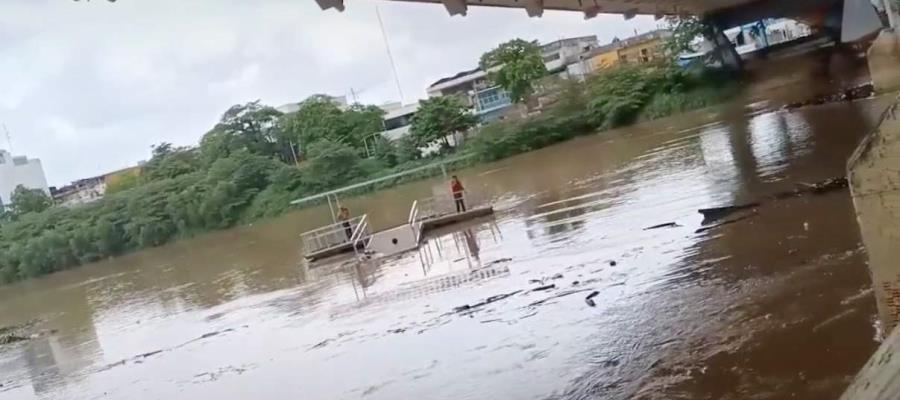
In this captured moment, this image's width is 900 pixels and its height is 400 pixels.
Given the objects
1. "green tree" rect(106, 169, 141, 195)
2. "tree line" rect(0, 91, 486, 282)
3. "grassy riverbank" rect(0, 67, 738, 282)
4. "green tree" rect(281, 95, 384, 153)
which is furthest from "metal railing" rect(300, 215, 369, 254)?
"green tree" rect(106, 169, 141, 195)

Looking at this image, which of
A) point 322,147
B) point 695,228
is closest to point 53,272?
point 322,147

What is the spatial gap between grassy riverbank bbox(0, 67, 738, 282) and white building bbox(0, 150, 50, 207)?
446 inches

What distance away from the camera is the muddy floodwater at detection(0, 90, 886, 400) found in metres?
9.07

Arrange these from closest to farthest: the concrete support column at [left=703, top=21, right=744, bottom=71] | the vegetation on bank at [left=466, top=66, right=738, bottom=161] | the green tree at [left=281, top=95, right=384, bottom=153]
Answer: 1. the concrete support column at [left=703, top=21, right=744, bottom=71]
2. the vegetation on bank at [left=466, top=66, right=738, bottom=161]
3. the green tree at [left=281, top=95, right=384, bottom=153]

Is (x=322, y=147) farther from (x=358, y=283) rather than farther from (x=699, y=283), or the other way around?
(x=699, y=283)

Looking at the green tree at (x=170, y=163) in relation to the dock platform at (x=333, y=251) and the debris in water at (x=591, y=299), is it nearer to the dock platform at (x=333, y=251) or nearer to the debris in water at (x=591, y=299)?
the dock platform at (x=333, y=251)

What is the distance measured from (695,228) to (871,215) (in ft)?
39.5

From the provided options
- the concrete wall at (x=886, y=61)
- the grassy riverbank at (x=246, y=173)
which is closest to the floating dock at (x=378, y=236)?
the concrete wall at (x=886, y=61)

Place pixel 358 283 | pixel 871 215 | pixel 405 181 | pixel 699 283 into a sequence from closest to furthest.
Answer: pixel 871 215
pixel 699 283
pixel 358 283
pixel 405 181

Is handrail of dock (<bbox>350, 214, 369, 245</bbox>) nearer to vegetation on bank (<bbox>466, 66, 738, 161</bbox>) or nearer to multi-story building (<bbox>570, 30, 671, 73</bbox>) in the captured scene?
vegetation on bank (<bbox>466, 66, 738, 161</bbox>)

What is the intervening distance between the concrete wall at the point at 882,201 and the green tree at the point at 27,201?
90248 millimetres

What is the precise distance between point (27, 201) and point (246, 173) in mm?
26665

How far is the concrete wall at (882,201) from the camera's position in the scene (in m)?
3.78

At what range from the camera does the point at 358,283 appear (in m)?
23.1
